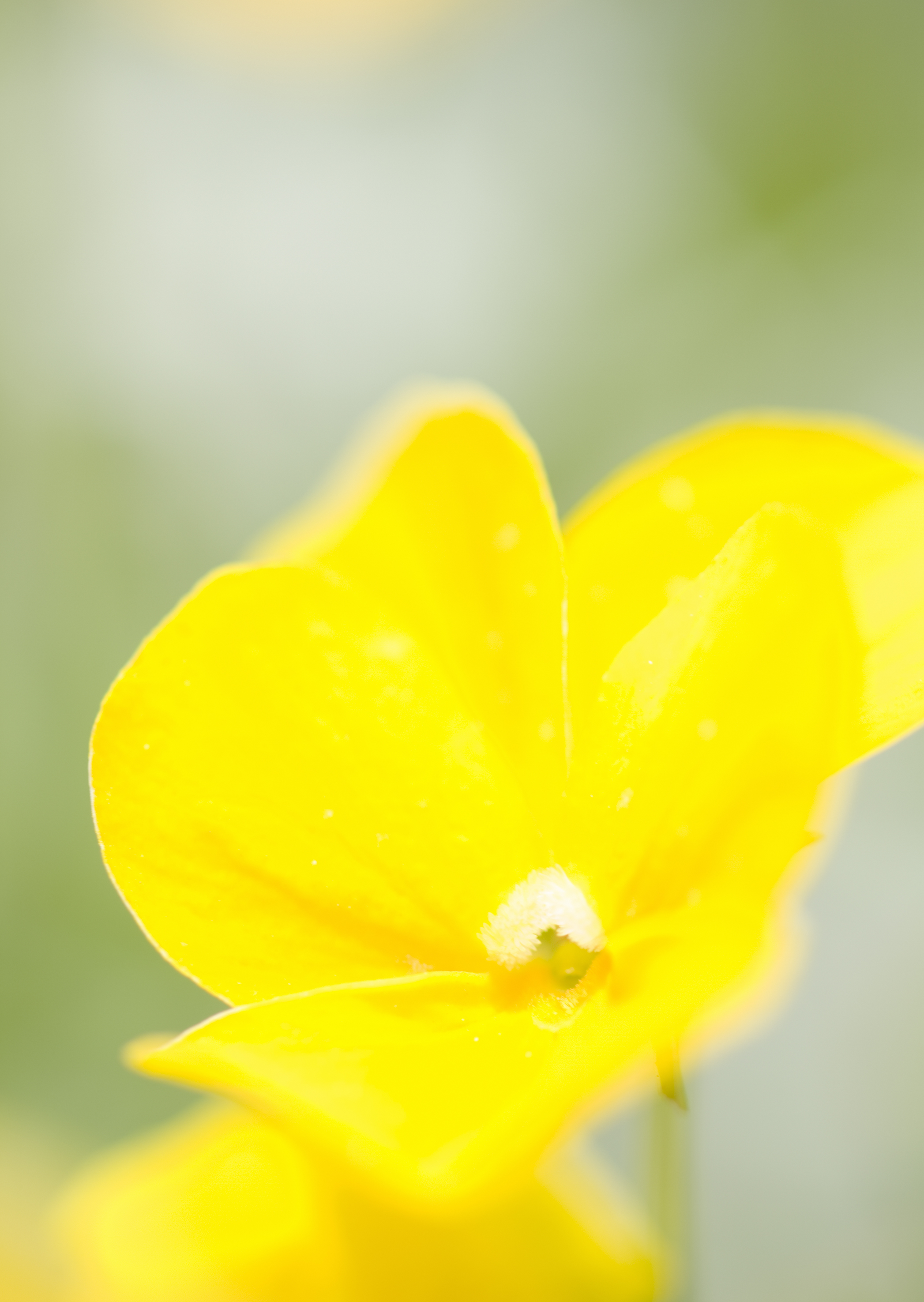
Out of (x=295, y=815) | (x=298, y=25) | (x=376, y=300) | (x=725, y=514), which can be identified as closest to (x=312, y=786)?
(x=295, y=815)

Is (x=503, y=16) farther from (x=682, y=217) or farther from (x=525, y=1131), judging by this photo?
(x=525, y=1131)

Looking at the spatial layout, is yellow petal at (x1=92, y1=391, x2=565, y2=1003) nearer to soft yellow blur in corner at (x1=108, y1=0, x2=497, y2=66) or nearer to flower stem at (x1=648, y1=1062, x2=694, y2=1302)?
flower stem at (x1=648, y1=1062, x2=694, y2=1302)

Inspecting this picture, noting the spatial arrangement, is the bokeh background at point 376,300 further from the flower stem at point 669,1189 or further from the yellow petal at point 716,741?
the yellow petal at point 716,741

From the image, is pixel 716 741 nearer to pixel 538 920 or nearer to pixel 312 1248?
pixel 538 920

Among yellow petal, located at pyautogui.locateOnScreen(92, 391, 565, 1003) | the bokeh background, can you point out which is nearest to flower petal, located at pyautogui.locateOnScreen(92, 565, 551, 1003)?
yellow petal, located at pyautogui.locateOnScreen(92, 391, 565, 1003)

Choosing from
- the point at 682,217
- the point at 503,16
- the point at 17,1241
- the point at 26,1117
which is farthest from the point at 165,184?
the point at 17,1241
